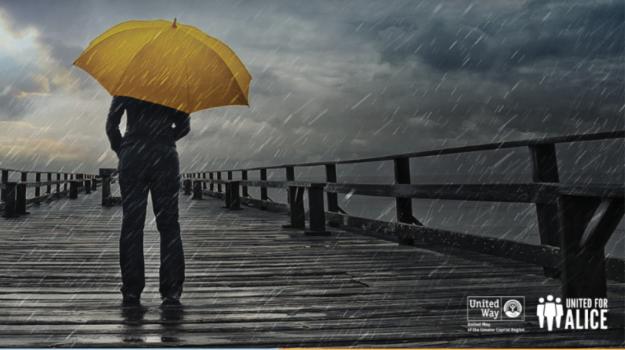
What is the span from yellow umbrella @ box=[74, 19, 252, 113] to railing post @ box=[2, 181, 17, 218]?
29.3 feet

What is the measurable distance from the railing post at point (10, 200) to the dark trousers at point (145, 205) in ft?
28.8

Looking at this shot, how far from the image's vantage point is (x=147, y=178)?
11.4 ft

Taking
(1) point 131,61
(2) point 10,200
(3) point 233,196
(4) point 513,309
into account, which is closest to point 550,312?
(4) point 513,309

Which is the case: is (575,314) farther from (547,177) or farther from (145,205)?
(145,205)

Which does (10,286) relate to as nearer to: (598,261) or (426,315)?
(426,315)

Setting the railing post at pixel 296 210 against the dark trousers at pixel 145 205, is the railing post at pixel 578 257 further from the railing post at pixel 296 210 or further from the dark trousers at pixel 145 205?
the railing post at pixel 296 210

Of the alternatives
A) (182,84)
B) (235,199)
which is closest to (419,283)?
(182,84)

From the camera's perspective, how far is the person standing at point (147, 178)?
11.3ft

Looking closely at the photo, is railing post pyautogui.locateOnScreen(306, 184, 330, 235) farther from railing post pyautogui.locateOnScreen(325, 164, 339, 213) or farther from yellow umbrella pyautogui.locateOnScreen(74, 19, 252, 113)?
yellow umbrella pyautogui.locateOnScreen(74, 19, 252, 113)

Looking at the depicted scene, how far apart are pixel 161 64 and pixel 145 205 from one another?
0.90 meters

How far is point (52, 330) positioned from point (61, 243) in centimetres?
452

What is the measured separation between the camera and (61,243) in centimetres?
710

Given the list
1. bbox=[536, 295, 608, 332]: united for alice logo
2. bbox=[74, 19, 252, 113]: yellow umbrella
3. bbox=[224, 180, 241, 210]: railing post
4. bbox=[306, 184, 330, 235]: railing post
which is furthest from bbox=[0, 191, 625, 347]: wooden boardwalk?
bbox=[224, 180, 241, 210]: railing post

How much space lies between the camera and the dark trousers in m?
3.45
